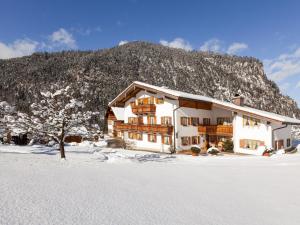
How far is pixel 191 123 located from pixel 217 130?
3.53 metres

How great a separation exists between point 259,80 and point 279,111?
41548 mm

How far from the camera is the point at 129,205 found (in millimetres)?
6648

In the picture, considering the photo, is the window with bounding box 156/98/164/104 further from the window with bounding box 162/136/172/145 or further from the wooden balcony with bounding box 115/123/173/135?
Answer: the window with bounding box 162/136/172/145

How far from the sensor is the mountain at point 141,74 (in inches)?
4780

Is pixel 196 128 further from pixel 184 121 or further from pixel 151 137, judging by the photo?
pixel 151 137

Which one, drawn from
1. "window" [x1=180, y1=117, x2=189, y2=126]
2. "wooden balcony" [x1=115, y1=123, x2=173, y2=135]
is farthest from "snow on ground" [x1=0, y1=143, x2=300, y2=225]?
"window" [x1=180, y1=117, x2=189, y2=126]

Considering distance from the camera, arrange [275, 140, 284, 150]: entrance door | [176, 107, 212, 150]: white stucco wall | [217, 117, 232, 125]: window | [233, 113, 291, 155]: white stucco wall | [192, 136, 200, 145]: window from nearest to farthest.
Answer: [233, 113, 291, 155]: white stucco wall < [275, 140, 284, 150]: entrance door < [176, 107, 212, 150]: white stucco wall < [217, 117, 232, 125]: window < [192, 136, 200, 145]: window

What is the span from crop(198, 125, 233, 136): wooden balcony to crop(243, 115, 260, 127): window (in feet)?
6.74

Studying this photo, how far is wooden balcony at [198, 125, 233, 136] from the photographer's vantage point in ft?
94.4

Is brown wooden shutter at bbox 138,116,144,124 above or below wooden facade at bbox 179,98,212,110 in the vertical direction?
below

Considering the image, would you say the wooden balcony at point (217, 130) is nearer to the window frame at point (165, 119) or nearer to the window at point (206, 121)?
the window at point (206, 121)

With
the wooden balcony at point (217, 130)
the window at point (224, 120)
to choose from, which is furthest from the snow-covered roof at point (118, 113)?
the window at point (224, 120)

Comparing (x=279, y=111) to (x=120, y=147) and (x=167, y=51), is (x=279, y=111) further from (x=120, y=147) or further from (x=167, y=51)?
(x=120, y=147)

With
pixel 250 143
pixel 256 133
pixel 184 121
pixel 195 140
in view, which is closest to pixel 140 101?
pixel 184 121
